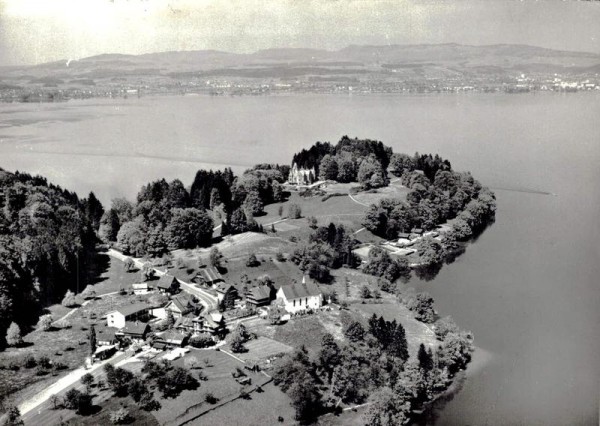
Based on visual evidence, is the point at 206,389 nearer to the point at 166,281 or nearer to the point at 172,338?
the point at 172,338

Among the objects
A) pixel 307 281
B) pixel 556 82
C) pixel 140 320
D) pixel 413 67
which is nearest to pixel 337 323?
pixel 307 281

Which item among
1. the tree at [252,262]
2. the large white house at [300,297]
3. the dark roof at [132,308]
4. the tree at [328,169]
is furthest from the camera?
the tree at [328,169]

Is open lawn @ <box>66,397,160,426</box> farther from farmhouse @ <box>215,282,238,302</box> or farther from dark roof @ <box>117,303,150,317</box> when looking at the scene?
farmhouse @ <box>215,282,238,302</box>

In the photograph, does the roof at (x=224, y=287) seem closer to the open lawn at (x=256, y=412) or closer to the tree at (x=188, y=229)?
the tree at (x=188, y=229)

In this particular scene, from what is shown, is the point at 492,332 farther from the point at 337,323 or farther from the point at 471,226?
the point at 471,226

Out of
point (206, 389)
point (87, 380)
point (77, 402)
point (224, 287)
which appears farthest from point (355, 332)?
point (77, 402)

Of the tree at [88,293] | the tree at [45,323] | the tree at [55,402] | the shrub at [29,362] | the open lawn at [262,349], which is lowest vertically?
the open lawn at [262,349]

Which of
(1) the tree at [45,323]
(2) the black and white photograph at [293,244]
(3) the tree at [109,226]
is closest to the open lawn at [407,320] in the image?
(2) the black and white photograph at [293,244]

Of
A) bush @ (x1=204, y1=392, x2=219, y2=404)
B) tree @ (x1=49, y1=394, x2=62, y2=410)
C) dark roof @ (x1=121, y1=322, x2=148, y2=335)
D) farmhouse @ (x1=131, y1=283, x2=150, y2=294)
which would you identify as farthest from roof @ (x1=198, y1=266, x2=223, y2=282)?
tree @ (x1=49, y1=394, x2=62, y2=410)
